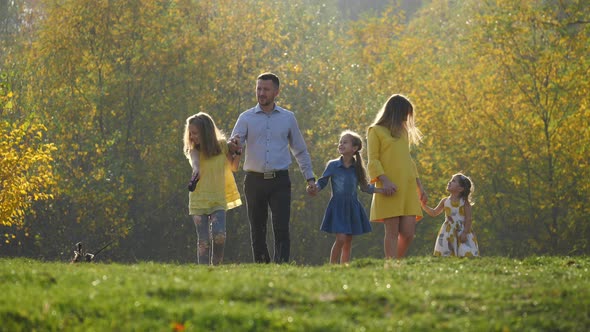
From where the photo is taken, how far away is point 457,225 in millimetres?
14594

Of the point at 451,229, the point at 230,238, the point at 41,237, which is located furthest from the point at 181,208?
the point at 451,229

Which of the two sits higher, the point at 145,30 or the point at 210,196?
the point at 145,30

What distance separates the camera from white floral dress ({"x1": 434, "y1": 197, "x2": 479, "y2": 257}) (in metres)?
14.5

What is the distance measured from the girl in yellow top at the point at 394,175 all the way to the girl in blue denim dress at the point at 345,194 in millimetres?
472

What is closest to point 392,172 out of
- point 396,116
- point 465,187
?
point 396,116

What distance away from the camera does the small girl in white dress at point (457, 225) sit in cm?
1453

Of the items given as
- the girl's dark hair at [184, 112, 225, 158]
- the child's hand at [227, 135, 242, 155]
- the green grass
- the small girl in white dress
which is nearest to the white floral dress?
the small girl in white dress

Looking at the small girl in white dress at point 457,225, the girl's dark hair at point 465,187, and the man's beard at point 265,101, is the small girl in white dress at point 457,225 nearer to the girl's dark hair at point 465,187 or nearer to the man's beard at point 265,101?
the girl's dark hair at point 465,187

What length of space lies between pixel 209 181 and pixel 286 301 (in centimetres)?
494

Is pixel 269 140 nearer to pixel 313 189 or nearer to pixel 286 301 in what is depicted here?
pixel 313 189

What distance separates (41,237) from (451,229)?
18602mm

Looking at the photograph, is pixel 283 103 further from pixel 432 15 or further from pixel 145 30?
pixel 432 15

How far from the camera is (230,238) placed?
109 ft

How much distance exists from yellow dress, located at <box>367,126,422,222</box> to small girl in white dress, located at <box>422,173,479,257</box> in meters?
1.78
